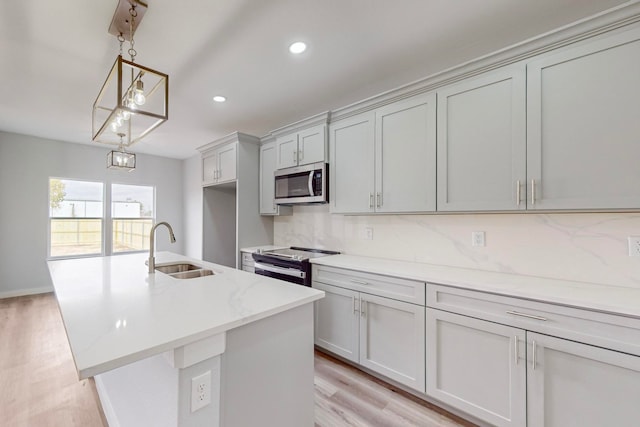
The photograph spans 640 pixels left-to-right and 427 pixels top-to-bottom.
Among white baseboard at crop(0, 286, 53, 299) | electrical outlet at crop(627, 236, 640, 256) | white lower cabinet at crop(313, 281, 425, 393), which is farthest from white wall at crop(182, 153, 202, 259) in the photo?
electrical outlet at crop(627, 236, 640, 256)

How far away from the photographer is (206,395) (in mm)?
1004

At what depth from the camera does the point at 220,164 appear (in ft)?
12.8

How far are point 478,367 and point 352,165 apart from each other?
6.05 feet

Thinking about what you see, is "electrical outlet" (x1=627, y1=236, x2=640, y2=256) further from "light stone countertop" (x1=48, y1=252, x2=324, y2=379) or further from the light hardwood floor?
"light stone countertop" (x1=48, y1=252, x2=324, y2=379)

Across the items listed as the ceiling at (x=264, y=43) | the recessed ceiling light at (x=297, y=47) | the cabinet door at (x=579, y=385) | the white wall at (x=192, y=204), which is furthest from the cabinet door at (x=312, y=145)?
the white wall at (x=192, y=204)

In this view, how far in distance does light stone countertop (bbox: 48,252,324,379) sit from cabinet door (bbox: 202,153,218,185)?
2251mm

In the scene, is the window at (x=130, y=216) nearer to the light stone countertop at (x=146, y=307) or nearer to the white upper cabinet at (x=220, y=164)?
the white upper cabinet at (x=220, y=164)

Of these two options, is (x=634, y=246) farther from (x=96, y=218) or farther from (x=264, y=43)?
(x=96, y=218)

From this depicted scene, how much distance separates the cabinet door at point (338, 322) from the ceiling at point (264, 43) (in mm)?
1899

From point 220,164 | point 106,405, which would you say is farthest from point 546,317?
point 220,164

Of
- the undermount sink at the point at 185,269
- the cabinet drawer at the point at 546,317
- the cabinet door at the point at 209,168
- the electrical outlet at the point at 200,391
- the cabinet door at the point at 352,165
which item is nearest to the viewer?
the electrical outlet at the point at 200,391

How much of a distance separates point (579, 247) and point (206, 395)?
2.27 metres

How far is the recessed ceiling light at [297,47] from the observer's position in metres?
1.99

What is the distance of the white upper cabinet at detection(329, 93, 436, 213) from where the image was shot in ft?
7.19
